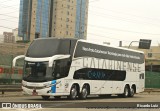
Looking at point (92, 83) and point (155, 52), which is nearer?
point (92, 83)

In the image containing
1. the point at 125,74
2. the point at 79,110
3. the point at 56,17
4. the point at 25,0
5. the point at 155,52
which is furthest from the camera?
the point at 155,52

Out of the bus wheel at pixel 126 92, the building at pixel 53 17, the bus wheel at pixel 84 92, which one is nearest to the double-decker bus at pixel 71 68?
the bus wheel at pixel 84 92

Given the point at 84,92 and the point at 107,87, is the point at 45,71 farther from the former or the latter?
the point at 107,87

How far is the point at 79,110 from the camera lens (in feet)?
52.2

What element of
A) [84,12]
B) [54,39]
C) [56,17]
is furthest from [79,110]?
[56,17]

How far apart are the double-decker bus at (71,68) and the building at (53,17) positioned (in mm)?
40706

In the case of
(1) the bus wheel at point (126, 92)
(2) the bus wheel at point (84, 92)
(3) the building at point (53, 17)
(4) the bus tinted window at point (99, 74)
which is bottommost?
(1) the bus wheel at point (126, 92)

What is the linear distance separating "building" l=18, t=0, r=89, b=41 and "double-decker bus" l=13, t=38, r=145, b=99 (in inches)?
1603

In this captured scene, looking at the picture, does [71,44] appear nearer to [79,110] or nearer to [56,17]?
[79,110]

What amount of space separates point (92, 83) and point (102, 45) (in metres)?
2.80

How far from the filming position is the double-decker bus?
22120mm

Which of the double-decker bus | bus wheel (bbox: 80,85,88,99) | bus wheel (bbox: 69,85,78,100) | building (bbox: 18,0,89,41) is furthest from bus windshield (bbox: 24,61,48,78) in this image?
building (bbox: 18,0,89,41)

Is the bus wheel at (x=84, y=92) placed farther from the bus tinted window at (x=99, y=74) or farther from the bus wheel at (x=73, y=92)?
the bus tinted window at (x=99, y=74)

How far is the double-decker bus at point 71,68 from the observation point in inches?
871
